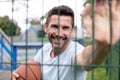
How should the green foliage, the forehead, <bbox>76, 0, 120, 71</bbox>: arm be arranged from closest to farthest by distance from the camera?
<bbox>76, 0, 120, 71</bbox>: arm, the green foliage, the forehead

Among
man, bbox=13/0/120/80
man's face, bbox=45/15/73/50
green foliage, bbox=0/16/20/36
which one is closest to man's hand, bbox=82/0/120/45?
man, bbox=13/0/120/80

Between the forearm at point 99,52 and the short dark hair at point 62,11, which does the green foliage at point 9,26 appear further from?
the forearm at point 99,52

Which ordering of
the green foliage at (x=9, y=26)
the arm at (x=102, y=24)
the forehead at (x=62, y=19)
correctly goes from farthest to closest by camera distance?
1. the forehead at (x=62, y=19)
2. the green foliage at (x=9, y=26)
3. the arm at (x=102, y=24)

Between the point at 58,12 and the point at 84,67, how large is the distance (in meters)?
0.38

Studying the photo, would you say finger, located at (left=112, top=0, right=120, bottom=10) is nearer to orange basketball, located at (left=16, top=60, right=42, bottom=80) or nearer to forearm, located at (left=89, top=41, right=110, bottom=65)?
forearm, located at (left=89, top=41, right=110, bottom=65)

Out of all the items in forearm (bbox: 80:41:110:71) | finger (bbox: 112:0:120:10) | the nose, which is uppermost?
finger (bbox: 112:0:120:10)

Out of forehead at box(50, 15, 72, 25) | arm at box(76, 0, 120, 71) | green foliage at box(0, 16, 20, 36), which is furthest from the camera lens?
forehead at box(50, 15, 72, 25)

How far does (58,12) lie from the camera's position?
2.51 metres

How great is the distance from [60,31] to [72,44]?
5.2 inches

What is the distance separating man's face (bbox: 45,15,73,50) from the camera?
8.39 feet

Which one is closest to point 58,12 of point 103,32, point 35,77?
point 103,32

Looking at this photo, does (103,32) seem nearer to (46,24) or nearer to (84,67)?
(84,67)

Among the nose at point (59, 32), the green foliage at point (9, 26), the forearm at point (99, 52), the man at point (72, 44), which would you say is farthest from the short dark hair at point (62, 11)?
the forearm at point (99, 52)

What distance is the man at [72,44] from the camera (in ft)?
7.61
